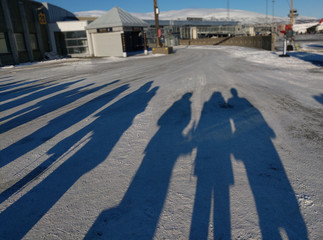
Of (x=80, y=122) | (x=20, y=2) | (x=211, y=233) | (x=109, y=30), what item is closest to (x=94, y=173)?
(x=211, y=233)

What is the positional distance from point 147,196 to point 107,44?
89.8 ft

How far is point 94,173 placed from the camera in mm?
3520

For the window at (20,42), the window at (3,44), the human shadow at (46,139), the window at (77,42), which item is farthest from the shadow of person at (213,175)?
the window at (77,42)

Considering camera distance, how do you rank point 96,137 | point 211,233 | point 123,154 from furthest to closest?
1. point 96,137
2. point 123,154
3. point 211,233

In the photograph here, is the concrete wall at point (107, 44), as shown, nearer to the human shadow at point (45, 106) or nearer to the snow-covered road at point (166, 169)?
the human shadow at point (45, 106)

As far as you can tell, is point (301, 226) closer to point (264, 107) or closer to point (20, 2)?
point (264, 107)

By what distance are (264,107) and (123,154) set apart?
4075 mm

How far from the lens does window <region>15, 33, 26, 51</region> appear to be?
81.4ft

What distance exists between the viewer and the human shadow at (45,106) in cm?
592

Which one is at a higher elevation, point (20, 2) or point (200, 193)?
point (20, 2)

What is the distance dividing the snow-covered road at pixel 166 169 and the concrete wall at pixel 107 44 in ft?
70.9

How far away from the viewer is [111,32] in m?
27.0

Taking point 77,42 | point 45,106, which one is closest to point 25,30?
point 77,42

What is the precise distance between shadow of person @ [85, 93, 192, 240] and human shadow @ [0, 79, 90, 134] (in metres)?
3.71
